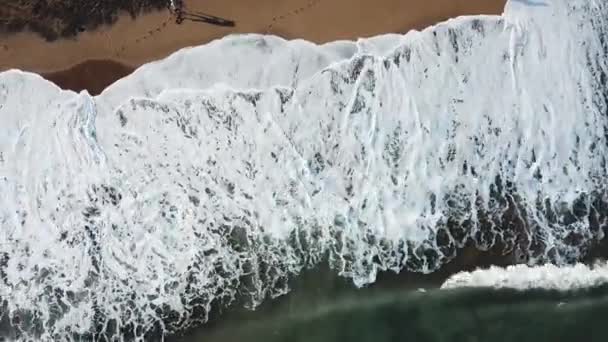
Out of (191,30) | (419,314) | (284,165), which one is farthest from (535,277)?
(191,30)

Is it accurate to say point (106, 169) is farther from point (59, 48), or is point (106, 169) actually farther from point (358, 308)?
point (358, 308)

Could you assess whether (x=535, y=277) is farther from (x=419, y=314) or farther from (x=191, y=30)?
(x=191, y=30)

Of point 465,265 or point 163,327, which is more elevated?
point 465,265

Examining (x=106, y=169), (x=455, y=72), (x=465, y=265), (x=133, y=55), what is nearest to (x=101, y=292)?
(x=106, y=169)

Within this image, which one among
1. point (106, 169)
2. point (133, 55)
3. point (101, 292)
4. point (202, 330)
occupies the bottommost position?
point (202, 330)

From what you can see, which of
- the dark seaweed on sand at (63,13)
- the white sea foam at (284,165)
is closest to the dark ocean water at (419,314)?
the white sea foam at (284,165)
